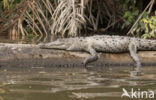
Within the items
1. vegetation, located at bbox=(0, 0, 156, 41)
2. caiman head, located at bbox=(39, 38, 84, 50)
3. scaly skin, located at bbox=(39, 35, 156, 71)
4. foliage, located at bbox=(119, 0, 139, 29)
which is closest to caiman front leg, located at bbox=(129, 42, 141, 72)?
scaly skin, located at bbox=(39, 35, 156, 71)

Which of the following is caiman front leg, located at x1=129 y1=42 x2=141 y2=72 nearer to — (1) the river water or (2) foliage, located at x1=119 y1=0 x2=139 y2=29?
(1) the river water

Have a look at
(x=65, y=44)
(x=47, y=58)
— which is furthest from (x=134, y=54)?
(x=47, y=58)

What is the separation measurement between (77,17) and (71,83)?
6.12 metres

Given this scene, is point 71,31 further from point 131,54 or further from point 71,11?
point 131,54

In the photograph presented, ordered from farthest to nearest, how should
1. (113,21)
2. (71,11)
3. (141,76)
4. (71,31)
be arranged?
(113,21) → (71,11) → (71,31) → (141,76)

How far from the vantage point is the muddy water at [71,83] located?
335cm

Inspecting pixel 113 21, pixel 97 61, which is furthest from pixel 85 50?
pixel 113 21

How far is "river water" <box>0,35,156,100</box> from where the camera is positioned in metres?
3.32

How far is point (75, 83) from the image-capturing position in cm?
401

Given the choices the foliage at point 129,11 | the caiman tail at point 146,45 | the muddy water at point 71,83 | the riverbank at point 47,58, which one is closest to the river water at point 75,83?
the muddy water at point 71,83

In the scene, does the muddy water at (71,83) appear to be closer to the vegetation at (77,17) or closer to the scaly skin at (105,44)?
the scaly skin at (105,44)

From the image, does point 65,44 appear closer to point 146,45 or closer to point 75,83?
point 146,45

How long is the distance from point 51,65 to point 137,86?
1991 mm

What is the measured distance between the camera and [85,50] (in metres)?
6.24
